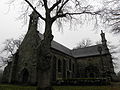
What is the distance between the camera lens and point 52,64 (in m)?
21.6

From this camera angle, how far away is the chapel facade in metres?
19.7

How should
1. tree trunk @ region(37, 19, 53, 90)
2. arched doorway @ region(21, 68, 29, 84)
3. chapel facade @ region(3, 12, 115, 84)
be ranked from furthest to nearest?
arched doorway @ region(21, 68, 29, 84), chapel facade @ region(3, 12, 115, 84), tree trunk @ region(37, 19, 53, 90)

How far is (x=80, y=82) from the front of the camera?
16766mm

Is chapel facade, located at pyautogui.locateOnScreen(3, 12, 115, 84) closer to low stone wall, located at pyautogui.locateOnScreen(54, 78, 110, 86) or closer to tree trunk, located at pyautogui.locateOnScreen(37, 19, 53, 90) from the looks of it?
low stone wall, located at pyautogui.locateOnScreen(54, 78, 110, 86)

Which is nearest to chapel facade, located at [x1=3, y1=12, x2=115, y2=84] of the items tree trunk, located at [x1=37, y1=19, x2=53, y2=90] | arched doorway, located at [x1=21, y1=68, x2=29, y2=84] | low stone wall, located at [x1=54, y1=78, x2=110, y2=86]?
arched doorway, located at [x1=21, y1=68, x2=29, y2=84]

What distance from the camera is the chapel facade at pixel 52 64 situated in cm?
1967

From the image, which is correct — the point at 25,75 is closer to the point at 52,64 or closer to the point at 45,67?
the point at 52,64

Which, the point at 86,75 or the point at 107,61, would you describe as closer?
the point at 107,61

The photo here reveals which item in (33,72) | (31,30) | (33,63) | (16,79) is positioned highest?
(31,30)

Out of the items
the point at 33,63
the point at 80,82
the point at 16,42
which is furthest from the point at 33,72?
the point at 16,42

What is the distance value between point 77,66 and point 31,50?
15999mm

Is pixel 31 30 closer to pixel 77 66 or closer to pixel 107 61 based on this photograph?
pixel 77 66

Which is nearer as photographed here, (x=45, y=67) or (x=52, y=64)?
(x=45, y=67)

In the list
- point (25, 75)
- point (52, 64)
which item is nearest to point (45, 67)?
point (52, 64)
